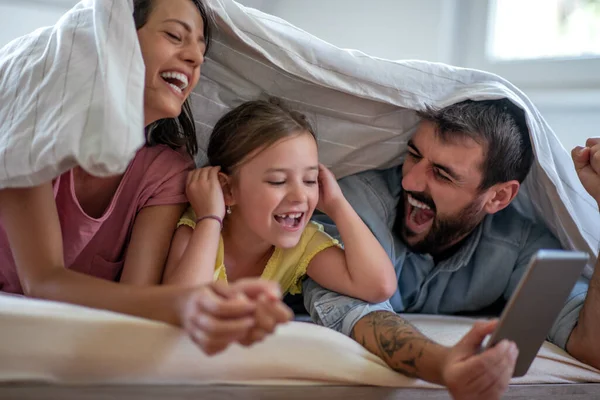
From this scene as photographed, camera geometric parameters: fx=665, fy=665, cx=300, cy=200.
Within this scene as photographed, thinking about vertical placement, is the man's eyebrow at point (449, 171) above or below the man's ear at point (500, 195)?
above

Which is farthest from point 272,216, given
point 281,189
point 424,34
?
point 424,34

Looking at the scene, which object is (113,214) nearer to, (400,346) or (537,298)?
(400,346)

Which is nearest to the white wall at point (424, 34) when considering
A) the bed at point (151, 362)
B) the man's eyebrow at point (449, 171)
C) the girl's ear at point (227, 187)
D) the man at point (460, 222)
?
the man at point (460, 222)

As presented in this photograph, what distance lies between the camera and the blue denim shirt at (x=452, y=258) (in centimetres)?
126

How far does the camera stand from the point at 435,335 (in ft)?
3.59

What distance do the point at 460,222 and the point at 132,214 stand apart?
611 mm

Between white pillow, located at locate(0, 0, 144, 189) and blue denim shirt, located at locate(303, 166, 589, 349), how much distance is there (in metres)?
0.54

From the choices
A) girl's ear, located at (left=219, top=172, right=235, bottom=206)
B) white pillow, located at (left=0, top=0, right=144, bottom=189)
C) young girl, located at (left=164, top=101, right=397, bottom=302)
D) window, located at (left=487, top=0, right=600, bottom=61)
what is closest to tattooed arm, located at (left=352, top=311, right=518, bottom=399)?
young girl, located at (left=164, top=101, right=397, bottom=302)

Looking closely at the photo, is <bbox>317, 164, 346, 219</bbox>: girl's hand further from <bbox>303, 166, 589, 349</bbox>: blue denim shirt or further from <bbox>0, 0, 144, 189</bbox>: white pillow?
<bbox>0, 0, 144, 189</bbox>: white pillow

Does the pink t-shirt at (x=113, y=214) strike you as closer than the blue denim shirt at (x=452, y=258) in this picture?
Yes

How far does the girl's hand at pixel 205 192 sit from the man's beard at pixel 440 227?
0.38 meters

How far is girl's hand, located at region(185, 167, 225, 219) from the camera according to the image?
1044 millimetres

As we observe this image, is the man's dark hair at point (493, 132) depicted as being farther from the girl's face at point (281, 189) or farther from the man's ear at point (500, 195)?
the girl's face at point (281, 189)

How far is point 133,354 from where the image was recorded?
2.58 feet
